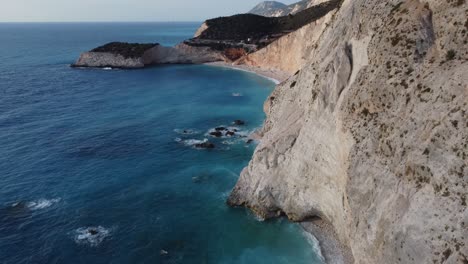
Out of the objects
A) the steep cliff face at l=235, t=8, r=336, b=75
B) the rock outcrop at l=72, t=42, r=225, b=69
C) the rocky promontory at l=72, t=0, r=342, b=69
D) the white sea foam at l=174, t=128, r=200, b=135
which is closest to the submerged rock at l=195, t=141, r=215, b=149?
the white sea foam at l=174, t=128, r=200, b=135

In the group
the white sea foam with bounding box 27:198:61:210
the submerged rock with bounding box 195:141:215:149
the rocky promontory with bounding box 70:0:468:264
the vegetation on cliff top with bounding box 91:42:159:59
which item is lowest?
the white sea foam with bounding box 27:198:61:210

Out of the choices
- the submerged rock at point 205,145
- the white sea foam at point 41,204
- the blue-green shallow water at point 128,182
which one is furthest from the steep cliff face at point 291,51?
the white sea foam at point 41,204

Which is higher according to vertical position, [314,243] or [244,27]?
[244,27]

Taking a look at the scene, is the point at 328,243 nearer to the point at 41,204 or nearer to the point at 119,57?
the point at 41,204

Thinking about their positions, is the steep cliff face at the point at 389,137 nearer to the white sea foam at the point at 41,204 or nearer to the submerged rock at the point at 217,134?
the white sea foam at the point at 41,204

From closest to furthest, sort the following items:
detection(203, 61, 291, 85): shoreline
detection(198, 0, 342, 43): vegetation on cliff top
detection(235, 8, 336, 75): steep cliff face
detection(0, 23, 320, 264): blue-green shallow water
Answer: detection(0, 23, 320, 264): blue-green shallow water
detection(235, 8, 336, 75): steep cliff face
detection(203, 61, 291, 85): shoreline
detection(198, 0, 342, 43): vegetation on cliff top

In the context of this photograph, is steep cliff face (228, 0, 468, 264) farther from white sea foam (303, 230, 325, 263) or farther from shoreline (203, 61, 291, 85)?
shoreline (203, 61, 291, 85)

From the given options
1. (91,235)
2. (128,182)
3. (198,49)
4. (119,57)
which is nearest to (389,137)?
(91,235)
